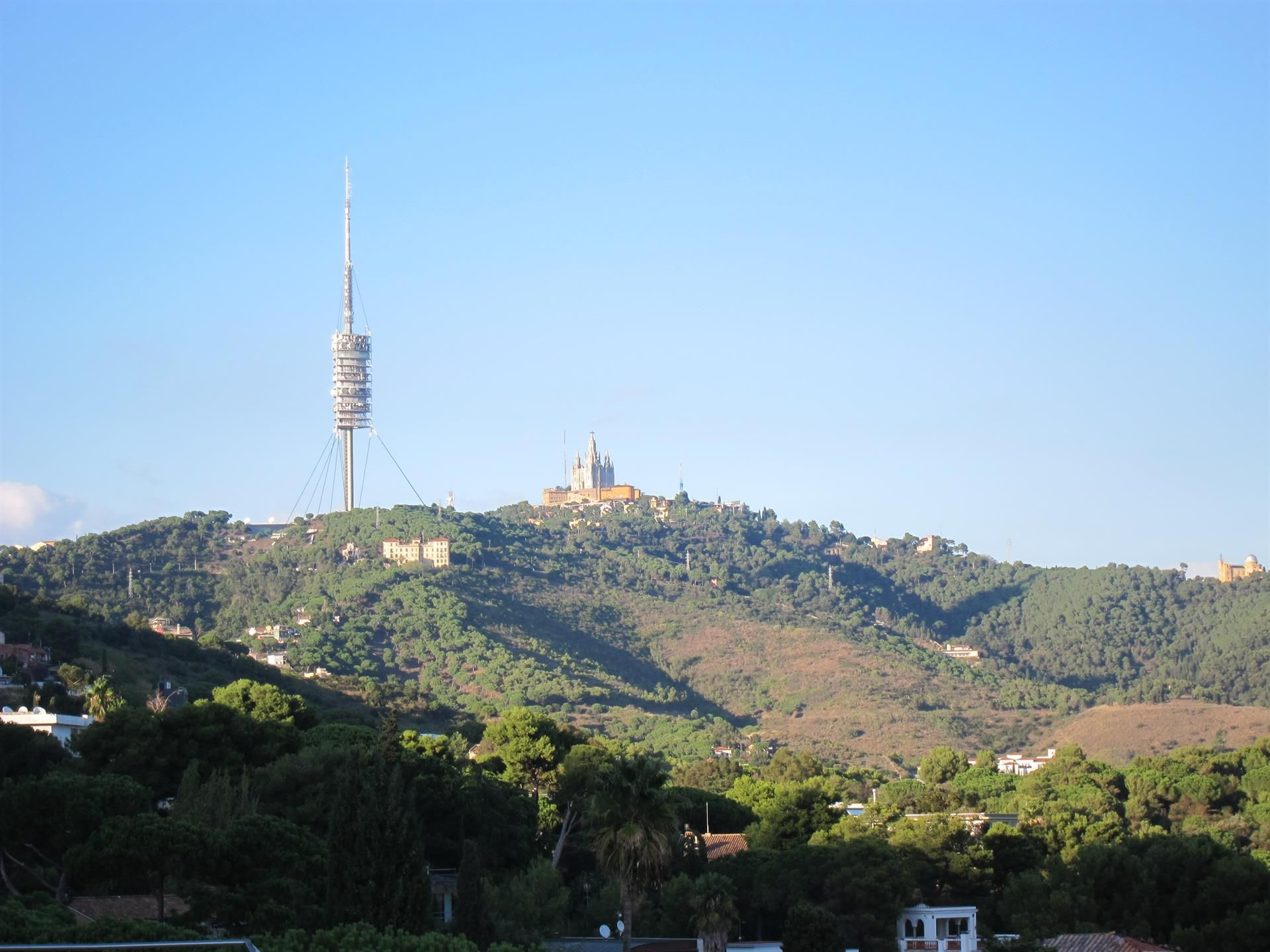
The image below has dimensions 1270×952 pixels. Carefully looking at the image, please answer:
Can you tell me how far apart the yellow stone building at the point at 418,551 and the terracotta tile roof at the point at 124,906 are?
425ft

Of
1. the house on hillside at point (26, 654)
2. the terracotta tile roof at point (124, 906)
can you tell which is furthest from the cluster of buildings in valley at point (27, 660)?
the terracotta tile roof at point (124, 906)

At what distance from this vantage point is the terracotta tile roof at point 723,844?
4900cm

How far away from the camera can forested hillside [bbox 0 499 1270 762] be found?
448 feet

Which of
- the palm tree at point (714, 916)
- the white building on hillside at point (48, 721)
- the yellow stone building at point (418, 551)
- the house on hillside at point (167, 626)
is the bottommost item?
the palm tree at point (714, 916)

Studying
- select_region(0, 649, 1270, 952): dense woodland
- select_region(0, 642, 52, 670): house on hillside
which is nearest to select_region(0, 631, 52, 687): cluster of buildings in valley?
select_region(0, 642, 52, 670): house on hillside

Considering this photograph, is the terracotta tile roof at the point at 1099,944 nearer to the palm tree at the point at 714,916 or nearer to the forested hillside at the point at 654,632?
the palm tree at the point at 714,916

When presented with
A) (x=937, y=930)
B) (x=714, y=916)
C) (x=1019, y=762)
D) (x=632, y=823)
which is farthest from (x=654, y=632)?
(x=632, y=823)

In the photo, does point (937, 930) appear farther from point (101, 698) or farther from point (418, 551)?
point (418, 551)

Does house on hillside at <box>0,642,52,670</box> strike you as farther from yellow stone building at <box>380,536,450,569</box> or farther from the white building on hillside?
yellow stone building at <box>380,536,450,569</box>

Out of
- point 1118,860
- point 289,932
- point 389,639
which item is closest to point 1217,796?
point 1118,860

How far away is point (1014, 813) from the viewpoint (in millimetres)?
61812

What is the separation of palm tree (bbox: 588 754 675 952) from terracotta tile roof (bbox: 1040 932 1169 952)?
30.2ft

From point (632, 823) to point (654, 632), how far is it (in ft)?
447

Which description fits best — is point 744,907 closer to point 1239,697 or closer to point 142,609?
point 142,609
